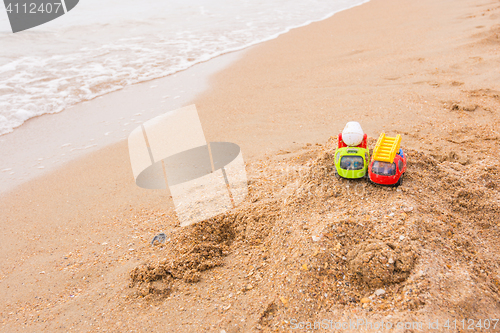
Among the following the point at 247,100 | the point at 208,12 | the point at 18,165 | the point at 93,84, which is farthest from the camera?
the point at 208,12

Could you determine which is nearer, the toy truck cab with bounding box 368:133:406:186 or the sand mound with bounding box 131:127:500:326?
the sand mound with bounding box 131:127:500:326

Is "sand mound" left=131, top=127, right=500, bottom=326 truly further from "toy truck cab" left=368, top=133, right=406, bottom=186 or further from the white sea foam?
the white sea foam

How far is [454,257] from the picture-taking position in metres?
1.83

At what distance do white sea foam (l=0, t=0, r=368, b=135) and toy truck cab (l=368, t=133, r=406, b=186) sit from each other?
4.41m

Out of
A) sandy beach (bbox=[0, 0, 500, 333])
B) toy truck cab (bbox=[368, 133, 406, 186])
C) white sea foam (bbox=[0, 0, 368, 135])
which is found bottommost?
sandy beach (bbox=[0, 0, 500, 333])

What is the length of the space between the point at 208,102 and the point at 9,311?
148 inches

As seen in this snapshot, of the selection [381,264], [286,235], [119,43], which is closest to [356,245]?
[381,264]

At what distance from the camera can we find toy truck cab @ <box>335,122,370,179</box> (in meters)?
2.11

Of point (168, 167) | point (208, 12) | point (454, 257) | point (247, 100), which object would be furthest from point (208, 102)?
point (208, 12)

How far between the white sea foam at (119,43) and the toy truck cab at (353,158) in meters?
4.25

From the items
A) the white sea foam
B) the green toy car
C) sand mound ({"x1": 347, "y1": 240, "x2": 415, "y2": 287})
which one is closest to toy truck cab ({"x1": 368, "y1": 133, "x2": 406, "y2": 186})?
the green toy car

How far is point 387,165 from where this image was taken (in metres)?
2.05

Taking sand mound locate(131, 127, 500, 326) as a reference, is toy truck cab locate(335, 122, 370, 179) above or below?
above

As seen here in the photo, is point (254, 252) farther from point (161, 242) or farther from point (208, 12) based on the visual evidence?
point (208, 12)
